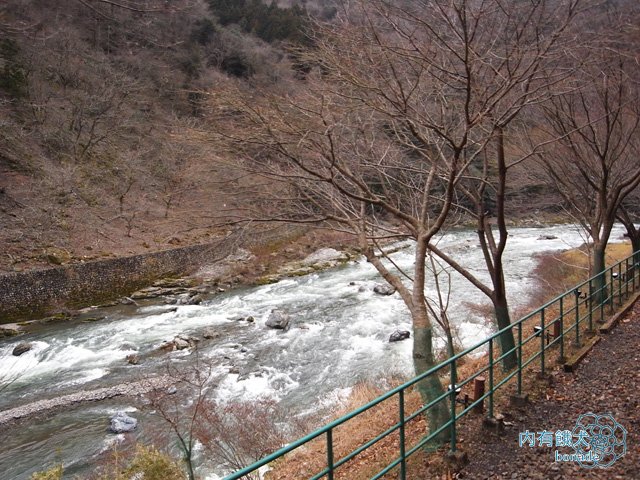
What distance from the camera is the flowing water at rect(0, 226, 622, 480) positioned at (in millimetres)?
9516

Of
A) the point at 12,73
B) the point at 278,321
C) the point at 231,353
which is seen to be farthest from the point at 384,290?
the point at 12,73

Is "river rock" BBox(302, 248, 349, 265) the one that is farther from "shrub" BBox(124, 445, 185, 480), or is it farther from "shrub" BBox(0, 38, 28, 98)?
"shrub" BBox(0, 38, 28, 98)

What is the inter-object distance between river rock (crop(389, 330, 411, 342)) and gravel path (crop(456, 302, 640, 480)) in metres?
7.38

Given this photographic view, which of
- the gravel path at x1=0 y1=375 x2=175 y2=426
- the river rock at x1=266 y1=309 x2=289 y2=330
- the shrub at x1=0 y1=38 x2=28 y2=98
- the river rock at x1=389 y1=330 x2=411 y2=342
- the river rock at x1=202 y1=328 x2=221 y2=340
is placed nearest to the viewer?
the gravel path at x1=0 y1=375 x2=175 y2=426

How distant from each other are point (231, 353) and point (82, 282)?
9.64 m

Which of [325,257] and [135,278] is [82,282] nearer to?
[135,278]

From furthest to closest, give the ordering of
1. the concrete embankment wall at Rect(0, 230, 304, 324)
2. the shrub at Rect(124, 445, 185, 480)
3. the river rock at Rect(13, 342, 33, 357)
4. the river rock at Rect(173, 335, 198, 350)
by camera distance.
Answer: the concrete embankment wall at Rect(0, 230, 304, 324) < the river rock at Rect(173, 335, 198, 350) < the river rock at Rect(13, 342, 33, 357) < the shrub at Rect(124, 445, 185, 480)

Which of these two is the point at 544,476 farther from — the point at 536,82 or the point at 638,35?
the point at 638,35

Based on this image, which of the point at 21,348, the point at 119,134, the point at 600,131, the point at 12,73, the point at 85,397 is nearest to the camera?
the point at 600,131

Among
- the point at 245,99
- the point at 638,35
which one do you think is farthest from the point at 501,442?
the point at 638,35

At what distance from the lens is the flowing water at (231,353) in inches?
375

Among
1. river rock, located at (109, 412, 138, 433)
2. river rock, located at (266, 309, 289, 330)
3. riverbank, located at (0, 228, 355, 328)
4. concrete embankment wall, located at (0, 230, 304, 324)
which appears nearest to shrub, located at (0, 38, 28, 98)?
concrete embankment wall, located at (0, 230, 304, 324)

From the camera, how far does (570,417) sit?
15.6 ft

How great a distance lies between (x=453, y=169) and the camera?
4828mm
